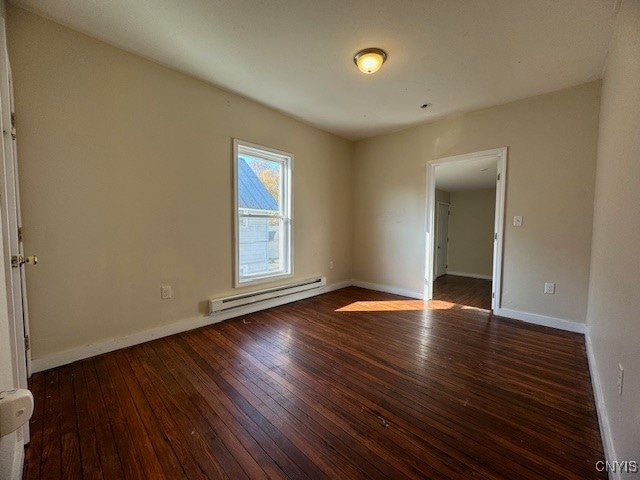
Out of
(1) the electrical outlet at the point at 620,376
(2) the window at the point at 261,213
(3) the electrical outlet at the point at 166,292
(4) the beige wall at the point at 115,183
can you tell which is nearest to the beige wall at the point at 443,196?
(2) the window at the point at 261,213

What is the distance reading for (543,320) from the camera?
2996 millimetres

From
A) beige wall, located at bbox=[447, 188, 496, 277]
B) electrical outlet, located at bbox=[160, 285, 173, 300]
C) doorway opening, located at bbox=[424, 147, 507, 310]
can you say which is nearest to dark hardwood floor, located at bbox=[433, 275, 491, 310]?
doorway opening, located at bbox=[424, 147, 507, 310]

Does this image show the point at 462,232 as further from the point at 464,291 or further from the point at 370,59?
the point at 370,59

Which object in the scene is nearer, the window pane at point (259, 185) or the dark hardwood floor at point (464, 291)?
the window pane at point (259, 185)

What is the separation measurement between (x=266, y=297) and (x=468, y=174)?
4.10 m

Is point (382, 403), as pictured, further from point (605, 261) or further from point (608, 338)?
point (605, 261)

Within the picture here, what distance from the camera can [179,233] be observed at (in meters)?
2.70

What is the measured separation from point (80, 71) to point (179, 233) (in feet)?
4.90

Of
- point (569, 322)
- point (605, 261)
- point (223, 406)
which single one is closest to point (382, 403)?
point (223, 406)

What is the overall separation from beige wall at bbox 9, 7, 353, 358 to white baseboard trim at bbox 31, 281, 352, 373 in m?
0.05

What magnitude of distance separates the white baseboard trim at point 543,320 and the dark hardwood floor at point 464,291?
0.36m

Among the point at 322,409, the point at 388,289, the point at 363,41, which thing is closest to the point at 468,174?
the point at 388,289

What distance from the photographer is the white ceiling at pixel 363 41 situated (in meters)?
1.82

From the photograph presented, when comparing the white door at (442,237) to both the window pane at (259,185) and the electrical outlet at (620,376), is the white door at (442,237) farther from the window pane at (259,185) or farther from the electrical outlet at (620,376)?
the electrical outlet at (620,376)
